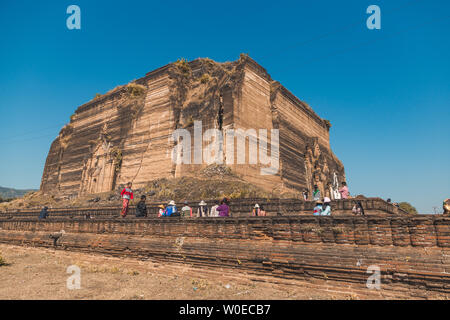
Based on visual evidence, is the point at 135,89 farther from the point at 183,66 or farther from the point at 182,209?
the point at 182,209

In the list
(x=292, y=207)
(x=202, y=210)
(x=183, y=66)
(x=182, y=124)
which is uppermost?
(x=183, y=66)

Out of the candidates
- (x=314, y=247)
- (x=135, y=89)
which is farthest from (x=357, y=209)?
(x=135, y=89)

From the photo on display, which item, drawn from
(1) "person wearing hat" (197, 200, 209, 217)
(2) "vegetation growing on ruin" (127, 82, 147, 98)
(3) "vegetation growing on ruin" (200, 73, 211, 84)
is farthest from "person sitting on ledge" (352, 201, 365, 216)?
(2) "vegetation growing on ruin" (127, 82, 147, 98)

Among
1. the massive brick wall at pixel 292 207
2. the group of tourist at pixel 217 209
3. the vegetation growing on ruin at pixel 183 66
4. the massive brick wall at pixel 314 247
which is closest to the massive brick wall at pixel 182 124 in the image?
the vegetation growing on ruin at pixel 183 66

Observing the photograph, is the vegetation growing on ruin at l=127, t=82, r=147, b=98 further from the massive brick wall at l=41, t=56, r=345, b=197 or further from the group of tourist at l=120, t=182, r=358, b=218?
the group of tourist at l=120, t=182, r=358, b=218

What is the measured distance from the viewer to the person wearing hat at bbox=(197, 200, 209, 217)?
38.9 ft

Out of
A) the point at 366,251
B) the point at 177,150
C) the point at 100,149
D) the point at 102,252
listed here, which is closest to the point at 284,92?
the point at 177,150

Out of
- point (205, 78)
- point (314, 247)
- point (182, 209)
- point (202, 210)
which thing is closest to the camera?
point (314, 247)

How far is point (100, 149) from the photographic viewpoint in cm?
3206

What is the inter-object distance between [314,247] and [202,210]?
21.3 feet

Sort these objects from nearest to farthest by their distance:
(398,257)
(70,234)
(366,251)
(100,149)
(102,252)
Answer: (398,257)
(366,251)
(102,252)
(70,234)
(100,149)

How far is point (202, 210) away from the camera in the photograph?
11898mm
